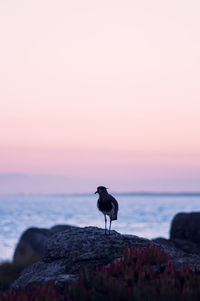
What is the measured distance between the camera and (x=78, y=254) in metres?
11.4

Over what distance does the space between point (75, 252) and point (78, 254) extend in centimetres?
15

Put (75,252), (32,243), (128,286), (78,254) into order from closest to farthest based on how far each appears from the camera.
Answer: (128,286) → (78,254) → (75,252) → (32,243)

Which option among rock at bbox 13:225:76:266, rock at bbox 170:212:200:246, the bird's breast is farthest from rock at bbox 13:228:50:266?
the bird's breast

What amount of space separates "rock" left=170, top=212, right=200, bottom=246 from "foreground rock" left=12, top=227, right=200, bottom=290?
17.0m

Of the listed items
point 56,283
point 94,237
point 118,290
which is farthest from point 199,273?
point 94,237

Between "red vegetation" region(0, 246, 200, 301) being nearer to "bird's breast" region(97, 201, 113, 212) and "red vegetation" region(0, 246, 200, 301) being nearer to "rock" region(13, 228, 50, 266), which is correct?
"bird's breast" region(97, 201, 113, 212)

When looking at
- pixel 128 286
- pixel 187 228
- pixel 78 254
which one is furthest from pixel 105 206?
pixel 187 228

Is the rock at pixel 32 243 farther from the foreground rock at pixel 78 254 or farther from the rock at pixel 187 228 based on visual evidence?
the foreground rock at pixel 78 254

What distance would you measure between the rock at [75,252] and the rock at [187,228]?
1745cm

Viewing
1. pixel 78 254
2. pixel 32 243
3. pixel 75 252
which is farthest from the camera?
pixel 32 243

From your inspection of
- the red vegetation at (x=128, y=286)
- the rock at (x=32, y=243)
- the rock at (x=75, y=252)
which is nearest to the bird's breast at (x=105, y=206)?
the rock at (x=75, y=252)

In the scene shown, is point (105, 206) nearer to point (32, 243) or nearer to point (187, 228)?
point (187, 228)

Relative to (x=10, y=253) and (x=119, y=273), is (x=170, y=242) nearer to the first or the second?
(x=119, y=273)

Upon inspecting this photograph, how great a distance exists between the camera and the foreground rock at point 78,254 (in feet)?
36.0
